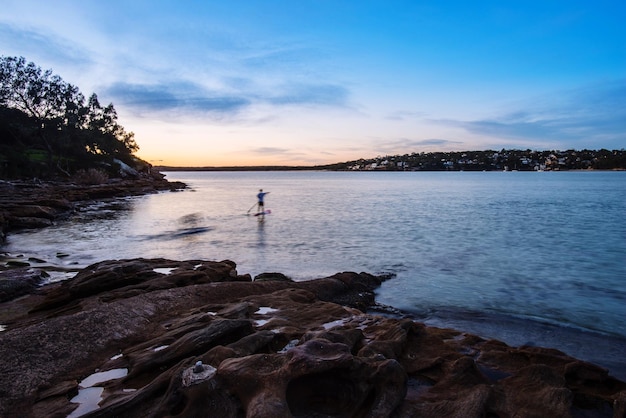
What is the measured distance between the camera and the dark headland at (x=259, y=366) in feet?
13.8

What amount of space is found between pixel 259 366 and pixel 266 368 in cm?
8

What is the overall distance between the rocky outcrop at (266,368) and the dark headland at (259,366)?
1 cm

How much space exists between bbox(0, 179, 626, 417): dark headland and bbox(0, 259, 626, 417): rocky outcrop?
0.01 meters

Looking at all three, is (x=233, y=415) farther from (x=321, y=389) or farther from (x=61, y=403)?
(x=61, y=403)

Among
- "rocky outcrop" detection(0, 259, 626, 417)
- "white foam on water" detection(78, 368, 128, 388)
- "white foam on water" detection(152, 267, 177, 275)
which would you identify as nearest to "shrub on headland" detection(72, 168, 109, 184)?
"white foam on water" detection(152, 267, 177, 275)

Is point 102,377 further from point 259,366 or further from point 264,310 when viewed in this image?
point 264,310

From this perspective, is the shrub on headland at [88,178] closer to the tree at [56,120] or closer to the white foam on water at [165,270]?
the tree at [56,120]

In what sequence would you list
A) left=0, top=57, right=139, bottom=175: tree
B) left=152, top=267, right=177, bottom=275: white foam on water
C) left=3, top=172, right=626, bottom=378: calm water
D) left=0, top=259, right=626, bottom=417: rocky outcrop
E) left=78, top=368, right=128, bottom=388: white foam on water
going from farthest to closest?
1. left=0, top=57, right=139, bottom=175: tree
2. left=152, top=267, right=177, bottom=275: white foam on water
3. left=3, top=172, right=626, bottom=378: calm water
4. left=78, top=368, right=128, bottom=388: white foam on water
5. left=0, top=259, right=626, bottom=417: rocky outcrop

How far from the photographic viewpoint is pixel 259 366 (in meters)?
4.38

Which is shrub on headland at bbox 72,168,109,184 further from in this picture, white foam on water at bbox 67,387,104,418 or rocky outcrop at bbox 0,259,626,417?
white foam on water at bbox 67,387,104,418

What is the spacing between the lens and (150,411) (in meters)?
4.06

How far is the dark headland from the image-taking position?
4.22m

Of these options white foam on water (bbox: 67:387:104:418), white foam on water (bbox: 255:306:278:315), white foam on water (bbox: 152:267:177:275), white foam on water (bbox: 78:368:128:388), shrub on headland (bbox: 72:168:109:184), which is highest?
shrub on headland (bbox: 72:168:109:184)

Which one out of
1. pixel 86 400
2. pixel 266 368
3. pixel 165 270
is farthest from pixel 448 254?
pixel 86 400
